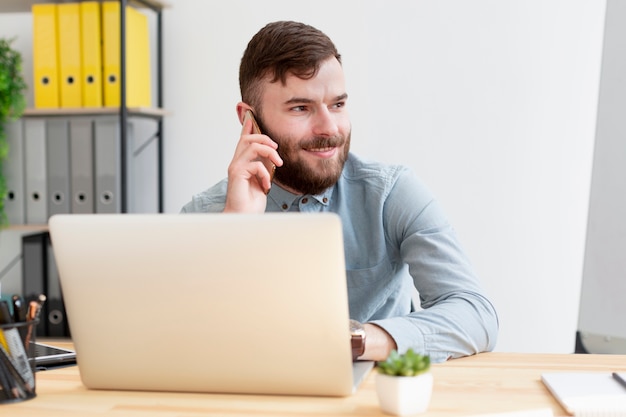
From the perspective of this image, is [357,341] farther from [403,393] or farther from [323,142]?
[323,142]

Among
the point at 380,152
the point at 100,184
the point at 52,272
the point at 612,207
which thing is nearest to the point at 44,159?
the point at 100,184

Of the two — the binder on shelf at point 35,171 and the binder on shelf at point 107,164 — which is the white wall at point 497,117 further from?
the binder on shelf at point 35,171

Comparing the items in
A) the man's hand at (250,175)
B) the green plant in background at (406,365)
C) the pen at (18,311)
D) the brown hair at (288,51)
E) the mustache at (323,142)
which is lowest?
the green plant in background at (406,365)

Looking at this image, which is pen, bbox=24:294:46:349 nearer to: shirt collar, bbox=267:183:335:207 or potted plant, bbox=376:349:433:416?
potted plant, bbox=376:349:433:416

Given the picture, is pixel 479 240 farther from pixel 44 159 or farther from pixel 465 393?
pixel 465 393

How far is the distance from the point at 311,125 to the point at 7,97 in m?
1.56

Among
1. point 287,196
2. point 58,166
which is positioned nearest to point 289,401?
A: point 287,196

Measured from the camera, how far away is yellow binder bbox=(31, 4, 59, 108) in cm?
273

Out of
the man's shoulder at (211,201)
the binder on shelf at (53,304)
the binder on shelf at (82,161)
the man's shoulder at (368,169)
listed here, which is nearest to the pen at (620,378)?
the man's shoulder at (368,169)

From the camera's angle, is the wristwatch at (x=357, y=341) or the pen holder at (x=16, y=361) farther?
the wristwatch at (x=357, y=341)

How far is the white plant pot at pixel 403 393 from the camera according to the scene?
882mm

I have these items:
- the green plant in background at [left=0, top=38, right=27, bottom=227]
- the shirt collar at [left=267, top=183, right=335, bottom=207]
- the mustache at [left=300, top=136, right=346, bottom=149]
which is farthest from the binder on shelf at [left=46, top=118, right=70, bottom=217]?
the mustache at [left=300, top=136, right=346, bottom=149]

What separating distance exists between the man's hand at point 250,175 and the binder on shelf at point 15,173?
1.49m

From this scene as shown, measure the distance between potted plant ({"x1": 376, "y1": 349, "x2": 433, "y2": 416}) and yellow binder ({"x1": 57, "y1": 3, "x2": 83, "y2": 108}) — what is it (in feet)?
7.10
